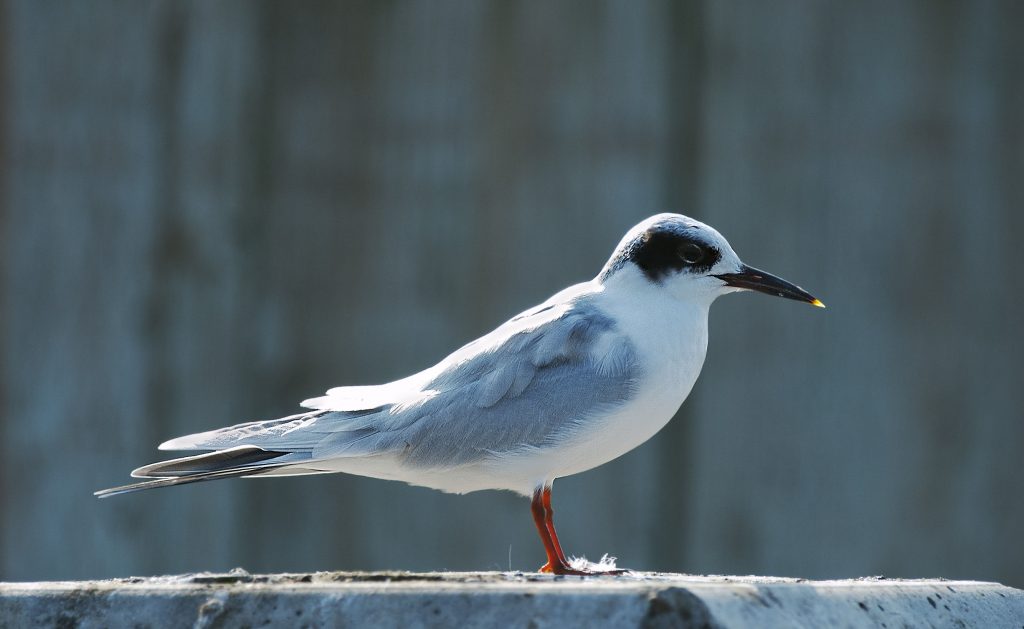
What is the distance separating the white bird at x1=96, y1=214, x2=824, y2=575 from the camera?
11.0ft

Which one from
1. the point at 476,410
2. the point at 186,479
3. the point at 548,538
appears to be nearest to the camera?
the point at 186,479

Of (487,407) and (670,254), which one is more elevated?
(670,254)

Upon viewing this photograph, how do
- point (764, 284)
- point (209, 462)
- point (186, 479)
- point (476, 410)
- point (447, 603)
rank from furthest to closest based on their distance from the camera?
point (764, 284) < point (476, 410) < point (209, 462) < point (186, 479) < point (447, 603)

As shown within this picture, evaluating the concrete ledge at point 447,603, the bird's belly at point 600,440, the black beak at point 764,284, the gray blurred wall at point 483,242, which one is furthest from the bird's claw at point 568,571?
the gray blurred wall at point 483,242

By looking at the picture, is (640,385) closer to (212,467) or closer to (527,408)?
(527,408)

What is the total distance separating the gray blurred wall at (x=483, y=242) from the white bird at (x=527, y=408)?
35.7 inches

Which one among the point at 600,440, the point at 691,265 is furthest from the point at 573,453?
the point at 691,265

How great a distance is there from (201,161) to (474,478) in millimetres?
1748

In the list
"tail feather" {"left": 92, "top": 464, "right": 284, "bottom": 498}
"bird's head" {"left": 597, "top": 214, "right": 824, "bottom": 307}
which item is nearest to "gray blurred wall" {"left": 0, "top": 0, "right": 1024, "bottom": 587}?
"bird's head" {"left": 597, "top": 214, "right": 824, "bottom": 307}

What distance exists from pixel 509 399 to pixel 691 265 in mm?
652

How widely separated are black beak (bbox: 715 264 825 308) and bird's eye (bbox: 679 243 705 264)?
0.08 m

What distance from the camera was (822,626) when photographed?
83.8 inches

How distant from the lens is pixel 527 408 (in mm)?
3412

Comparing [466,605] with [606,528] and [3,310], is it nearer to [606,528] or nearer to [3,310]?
[606,528]
